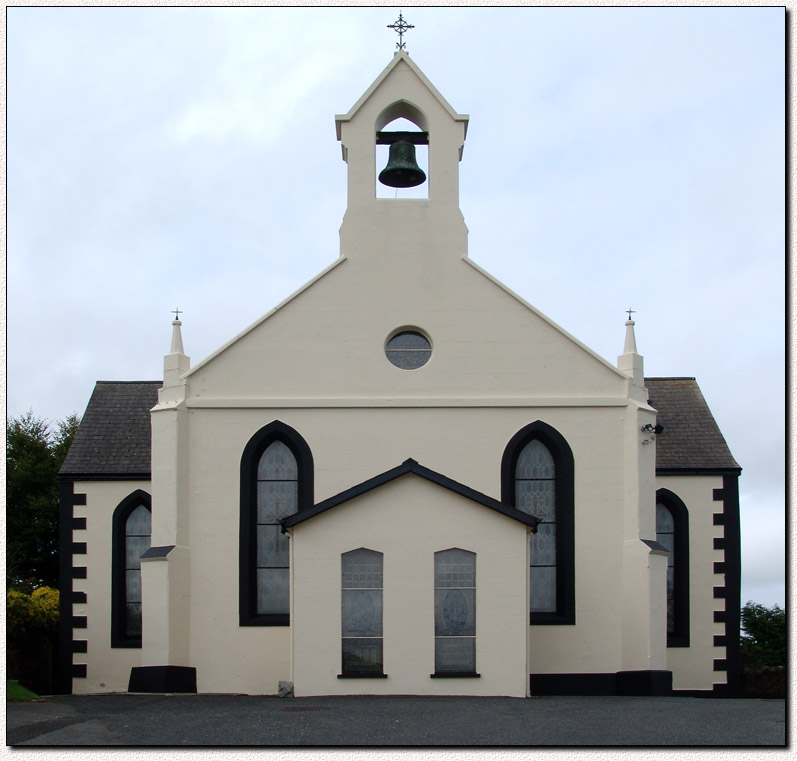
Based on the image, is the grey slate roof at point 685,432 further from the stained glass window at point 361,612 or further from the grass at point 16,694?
the grass at point 16,694

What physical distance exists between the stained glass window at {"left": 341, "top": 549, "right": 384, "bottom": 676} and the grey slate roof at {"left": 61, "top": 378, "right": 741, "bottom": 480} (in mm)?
7286

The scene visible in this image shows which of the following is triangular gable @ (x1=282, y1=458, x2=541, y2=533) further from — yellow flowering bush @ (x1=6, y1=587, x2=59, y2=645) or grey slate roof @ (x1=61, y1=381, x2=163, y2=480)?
yellow flowering bush @ (x1=6, y1=587, x2=59, y2=645)

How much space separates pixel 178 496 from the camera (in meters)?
23.0

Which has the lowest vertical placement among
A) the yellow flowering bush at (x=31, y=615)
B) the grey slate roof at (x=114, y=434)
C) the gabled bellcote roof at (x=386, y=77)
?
the yellow flowering bush at (x=31, y=615)

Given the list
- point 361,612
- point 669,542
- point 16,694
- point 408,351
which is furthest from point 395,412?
point 16,694

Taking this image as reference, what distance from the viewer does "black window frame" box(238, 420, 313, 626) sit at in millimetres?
22953

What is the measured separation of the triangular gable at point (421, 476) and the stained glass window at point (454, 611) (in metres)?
1.03

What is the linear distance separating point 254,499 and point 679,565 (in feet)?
33.2

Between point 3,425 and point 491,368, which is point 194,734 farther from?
point 491,368

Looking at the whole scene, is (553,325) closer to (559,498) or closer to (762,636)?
(559,498)

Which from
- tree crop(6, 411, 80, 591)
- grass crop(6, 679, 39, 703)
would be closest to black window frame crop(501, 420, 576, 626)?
grass crop(6, 679, 39, 703)

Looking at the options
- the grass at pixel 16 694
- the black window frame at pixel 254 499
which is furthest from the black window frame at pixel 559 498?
the grass at pixel 16 694

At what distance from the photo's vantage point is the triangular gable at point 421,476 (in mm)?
21047

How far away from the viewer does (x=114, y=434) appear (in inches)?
1097
